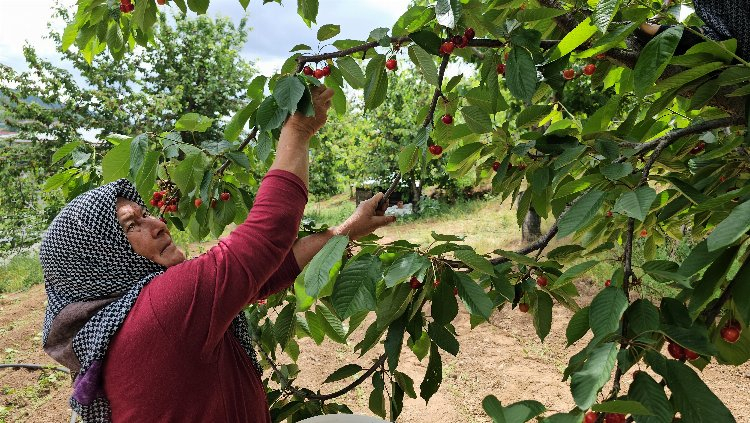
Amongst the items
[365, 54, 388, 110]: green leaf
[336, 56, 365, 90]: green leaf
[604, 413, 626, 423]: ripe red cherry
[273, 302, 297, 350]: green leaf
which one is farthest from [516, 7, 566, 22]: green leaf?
[273, 302, 297, 350]: green leaf

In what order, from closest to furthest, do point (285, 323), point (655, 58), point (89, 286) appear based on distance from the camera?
point (655, 58), point (89, 286), point (285, 323)

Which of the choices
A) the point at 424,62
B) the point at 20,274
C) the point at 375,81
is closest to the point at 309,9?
the point at 375,81

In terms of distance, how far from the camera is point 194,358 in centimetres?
115

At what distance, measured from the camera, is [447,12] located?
3.57 ft

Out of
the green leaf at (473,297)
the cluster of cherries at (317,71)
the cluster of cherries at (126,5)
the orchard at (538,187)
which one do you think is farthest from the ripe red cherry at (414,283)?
the cluster of cherries at (126,5)

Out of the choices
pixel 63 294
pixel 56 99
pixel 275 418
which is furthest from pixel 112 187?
pixel 56 99

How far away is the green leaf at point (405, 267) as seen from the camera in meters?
0.98

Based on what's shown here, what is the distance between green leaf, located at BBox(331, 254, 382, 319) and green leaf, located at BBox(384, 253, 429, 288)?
46mm

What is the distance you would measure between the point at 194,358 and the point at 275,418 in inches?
29.3

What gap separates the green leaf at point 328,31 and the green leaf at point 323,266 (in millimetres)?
771

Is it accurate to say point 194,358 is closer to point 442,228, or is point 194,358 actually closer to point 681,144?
point 681,144

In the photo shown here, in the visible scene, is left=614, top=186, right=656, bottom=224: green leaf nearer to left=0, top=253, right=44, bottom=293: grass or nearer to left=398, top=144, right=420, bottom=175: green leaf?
left=398, top=144, right=420, bottom=175: green leaf

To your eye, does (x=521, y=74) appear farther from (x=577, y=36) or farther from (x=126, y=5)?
(x=126, y=5)

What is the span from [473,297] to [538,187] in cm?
55
